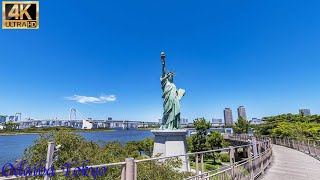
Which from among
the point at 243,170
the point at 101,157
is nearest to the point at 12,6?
the point at 101,157

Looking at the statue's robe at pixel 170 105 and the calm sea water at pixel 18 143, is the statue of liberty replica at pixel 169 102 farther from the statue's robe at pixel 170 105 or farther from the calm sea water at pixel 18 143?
the calm sea water at pixel 18 143

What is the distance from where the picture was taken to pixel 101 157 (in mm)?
12195

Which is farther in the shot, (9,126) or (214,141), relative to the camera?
(9,126)

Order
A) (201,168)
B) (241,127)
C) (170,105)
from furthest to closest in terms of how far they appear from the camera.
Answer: (241,127)
(170,105)
(201,168)

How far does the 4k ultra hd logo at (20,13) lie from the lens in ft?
35.9

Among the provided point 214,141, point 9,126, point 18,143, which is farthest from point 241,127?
point 9,126

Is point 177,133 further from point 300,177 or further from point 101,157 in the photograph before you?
point 300,177

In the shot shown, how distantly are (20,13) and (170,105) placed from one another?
10718 millimetres

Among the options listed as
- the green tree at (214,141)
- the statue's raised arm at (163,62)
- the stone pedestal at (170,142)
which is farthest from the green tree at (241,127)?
the stone pedestal at (170,142)

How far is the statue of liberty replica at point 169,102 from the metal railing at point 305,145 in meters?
9.29

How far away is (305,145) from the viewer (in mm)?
17047

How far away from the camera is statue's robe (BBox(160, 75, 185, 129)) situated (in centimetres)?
1593

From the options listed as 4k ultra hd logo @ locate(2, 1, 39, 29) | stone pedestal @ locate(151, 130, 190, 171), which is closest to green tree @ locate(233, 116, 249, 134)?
stone pedestal @ locate(151, 130, 190, 171)

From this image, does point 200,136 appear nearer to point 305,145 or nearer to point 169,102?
point 305,145
